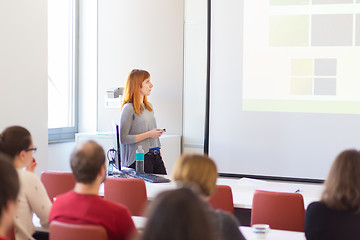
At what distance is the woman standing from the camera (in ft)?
15.8

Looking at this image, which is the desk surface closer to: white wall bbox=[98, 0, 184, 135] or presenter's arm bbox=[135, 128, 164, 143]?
presenter's arm bbox=[135, 128, 164, 143]

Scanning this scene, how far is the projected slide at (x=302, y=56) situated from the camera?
5.36m

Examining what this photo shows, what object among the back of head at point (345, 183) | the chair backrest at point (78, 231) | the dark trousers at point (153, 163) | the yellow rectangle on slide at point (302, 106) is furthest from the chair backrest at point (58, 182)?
the yellow rectangle on slide at point (302, 106)

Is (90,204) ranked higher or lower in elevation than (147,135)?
lower

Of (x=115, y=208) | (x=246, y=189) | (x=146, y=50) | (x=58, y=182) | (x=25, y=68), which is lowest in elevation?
(x=246, y=189)

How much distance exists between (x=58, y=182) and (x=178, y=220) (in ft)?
9.32

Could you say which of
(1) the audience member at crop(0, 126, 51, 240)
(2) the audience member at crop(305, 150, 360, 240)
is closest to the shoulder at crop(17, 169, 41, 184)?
(1) the audience member at crop(0, 126, 51, 240)

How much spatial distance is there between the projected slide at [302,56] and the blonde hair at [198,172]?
12.0ft

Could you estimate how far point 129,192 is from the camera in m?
3.80

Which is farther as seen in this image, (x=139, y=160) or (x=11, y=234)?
(x=139, y=160)

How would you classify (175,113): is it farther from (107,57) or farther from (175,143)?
(107,57)

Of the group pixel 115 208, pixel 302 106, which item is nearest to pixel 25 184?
pixel 115 208

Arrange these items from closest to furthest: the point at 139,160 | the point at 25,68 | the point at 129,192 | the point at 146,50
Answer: the point at 129,192 < the point at 139,160 < the point at 25,68 < the point at 146,50

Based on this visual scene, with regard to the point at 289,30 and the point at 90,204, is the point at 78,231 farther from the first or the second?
the point at 289,30
